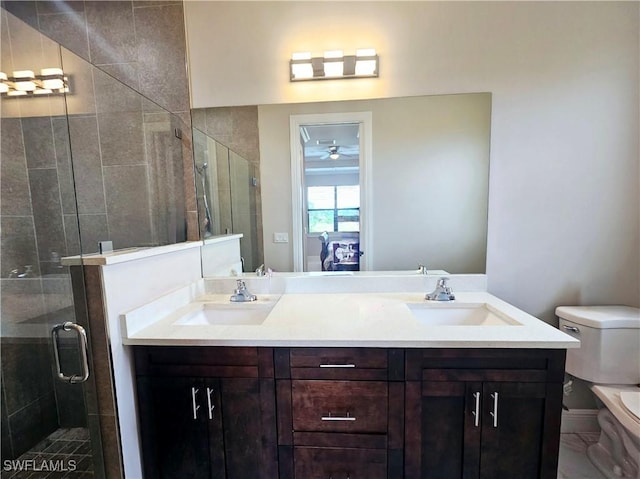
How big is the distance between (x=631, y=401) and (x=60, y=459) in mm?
2630

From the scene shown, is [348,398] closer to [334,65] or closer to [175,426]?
[175,426]

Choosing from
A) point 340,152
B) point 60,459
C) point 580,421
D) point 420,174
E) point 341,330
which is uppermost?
point 340,152

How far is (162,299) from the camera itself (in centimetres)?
139

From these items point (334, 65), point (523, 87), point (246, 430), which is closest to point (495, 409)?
point (246, 430)

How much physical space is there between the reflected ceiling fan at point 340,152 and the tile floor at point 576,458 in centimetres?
210

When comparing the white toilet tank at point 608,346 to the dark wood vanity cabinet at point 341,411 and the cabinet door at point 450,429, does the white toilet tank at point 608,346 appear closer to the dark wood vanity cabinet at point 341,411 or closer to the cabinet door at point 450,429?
the cabinet door at point 450,429

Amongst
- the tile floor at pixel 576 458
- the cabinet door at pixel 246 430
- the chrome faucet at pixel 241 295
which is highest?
the chrome faucet at pixel 241 295

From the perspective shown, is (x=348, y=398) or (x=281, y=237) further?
(x=281, y=237)

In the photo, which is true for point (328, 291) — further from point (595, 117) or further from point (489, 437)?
point (595, 117)

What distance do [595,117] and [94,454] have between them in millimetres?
2958

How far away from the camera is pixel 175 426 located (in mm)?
1219

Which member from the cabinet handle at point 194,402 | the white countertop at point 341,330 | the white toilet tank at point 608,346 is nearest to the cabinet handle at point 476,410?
the white countertop at point 341,330

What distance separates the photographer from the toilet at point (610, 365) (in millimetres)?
1427

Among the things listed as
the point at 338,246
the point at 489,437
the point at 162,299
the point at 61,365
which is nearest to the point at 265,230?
the point at 338,246
